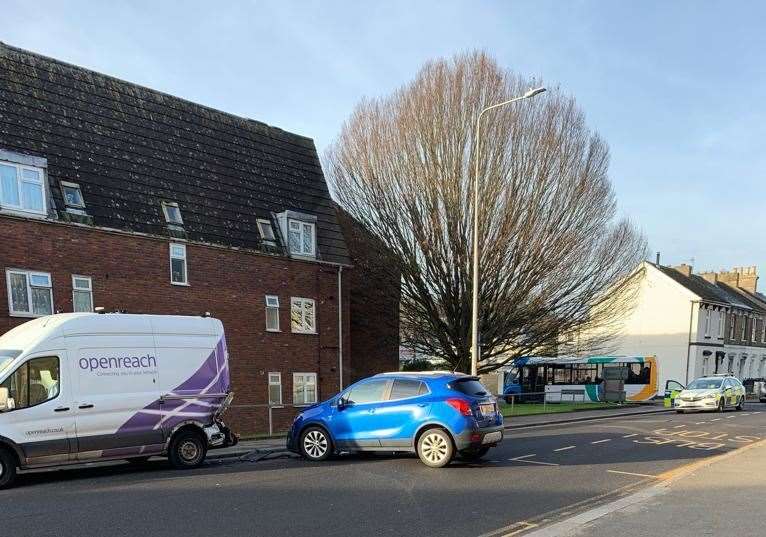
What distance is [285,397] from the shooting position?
21578mm

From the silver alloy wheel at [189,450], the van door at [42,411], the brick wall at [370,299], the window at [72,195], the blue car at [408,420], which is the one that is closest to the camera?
the van door at [42,411]

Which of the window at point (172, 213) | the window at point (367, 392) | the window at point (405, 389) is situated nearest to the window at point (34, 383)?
the window at point (367, 392)

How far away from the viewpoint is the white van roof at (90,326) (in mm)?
9625

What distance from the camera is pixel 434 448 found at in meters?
9.98

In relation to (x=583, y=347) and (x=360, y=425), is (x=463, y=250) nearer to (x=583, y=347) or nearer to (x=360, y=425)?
(x=583, y=347)

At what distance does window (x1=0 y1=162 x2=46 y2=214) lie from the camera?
15.7 metres

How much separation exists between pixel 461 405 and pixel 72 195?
42.5 ft

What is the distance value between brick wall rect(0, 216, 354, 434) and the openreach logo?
5121mm

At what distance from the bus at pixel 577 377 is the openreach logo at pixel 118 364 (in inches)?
937

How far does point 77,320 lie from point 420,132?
15.3m

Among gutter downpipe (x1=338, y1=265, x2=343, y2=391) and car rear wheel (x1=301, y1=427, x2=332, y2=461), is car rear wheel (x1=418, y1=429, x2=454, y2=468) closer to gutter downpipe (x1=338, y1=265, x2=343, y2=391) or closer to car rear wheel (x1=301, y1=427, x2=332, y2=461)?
car rear wheel (x1=301, y1=427, x2=332, y2=461)

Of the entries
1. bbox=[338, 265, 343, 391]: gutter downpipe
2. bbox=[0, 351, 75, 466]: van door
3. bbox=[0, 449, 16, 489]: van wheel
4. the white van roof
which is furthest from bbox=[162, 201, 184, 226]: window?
bbox=[0, 449, 16, 489]: van wheel

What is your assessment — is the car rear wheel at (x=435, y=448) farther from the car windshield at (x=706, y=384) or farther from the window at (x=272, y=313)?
the car windshield at (x=706, y=384)

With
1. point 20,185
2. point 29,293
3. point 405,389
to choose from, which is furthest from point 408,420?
point 20,185
